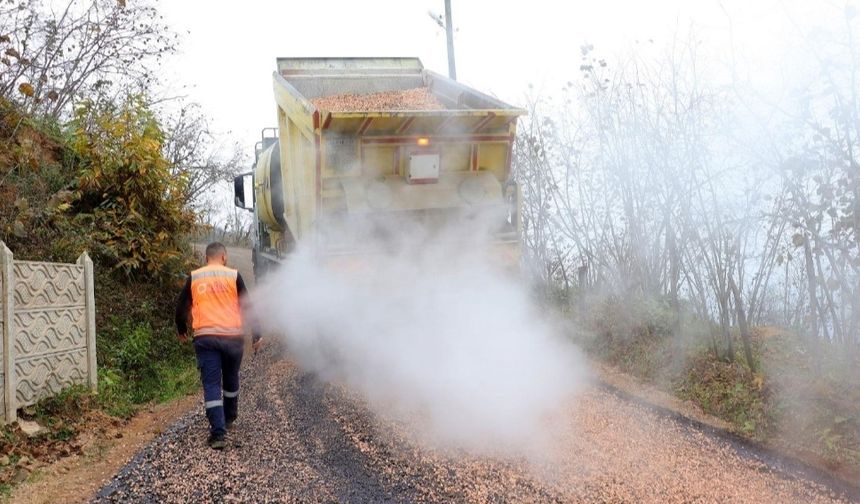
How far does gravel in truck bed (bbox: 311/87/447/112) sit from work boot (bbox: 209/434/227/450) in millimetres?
3596

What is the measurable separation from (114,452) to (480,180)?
13.3 feet

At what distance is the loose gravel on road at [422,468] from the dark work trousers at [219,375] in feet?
0.56

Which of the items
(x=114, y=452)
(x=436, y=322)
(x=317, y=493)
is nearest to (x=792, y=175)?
(x=436, y=322)

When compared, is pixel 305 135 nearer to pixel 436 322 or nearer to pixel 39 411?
pixel 436 322

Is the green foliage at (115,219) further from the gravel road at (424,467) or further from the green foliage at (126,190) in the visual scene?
the gravel road at (424,467)

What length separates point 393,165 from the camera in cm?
699

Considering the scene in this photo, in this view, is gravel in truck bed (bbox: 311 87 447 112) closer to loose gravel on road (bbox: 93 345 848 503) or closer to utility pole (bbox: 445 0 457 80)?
loose gravel on road (bbox: 93 345 848 503)

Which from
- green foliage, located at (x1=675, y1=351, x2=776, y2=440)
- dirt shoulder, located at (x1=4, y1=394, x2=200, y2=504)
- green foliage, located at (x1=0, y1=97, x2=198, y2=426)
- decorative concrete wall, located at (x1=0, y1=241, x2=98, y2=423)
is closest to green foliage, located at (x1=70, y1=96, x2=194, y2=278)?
green foliage, located at (x1=0, y1=97, x2=198, y2=426)

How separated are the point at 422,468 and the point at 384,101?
4489 millimetres

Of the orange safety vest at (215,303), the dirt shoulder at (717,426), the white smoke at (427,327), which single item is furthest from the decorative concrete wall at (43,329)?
the dirt shoulder at (717,426)

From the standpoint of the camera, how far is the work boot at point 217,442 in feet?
16.2

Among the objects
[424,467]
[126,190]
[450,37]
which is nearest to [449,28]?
[450,37]

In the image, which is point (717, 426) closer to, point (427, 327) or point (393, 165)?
point (427, 327)

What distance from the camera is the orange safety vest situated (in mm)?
5320
